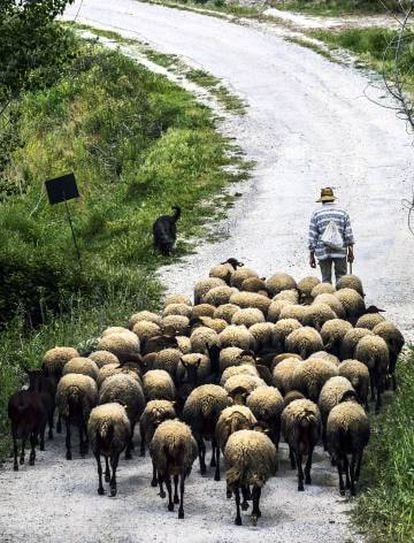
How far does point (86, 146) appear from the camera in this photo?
119 feet

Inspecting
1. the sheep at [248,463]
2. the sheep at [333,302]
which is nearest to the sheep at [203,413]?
the sheep at [248,463]

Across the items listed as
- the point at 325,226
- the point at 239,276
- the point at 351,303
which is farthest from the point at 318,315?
the point at 325,226

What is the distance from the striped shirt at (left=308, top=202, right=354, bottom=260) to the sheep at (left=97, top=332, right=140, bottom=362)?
498 cm

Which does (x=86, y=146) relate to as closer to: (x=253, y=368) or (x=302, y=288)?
(x=302, y=288)

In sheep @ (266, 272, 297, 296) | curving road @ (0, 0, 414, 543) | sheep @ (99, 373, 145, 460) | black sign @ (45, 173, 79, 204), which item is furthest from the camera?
Result: black sign @ (45, 173, 79, 204)

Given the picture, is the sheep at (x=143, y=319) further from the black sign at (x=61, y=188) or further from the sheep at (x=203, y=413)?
the black sign at (x=61, y=188)

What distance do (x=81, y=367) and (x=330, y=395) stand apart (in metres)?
3.64

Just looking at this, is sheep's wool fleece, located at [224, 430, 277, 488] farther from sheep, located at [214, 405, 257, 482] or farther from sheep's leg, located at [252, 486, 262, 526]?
sheep, located at [214, 405, 257, 482]

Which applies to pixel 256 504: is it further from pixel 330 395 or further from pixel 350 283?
pixel 350 283

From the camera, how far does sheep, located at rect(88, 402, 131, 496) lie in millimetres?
14234

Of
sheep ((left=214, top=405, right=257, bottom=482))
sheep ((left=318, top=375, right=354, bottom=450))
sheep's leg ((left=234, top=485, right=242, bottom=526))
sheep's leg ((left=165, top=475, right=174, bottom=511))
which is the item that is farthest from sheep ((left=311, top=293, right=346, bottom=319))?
sheep's leg ((left=234, top=485, right=242, bottom=526))

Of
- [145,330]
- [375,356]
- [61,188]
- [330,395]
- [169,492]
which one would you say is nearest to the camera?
[169,492]

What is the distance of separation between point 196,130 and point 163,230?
1061 centimetres

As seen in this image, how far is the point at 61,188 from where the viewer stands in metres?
23.6
